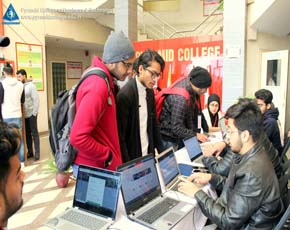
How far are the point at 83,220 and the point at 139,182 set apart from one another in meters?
0.33

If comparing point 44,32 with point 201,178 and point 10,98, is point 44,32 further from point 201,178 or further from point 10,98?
point 201,178

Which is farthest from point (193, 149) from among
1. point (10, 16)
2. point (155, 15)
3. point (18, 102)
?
point (155, 15)

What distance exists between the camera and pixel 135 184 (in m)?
1.53

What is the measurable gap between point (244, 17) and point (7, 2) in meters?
4.60

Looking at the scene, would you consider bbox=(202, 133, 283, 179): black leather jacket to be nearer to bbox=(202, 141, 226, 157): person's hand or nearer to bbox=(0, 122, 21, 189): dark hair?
bbox=(202, 141, 226, 157): person's hand

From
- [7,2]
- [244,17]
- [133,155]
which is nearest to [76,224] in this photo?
[133,155]

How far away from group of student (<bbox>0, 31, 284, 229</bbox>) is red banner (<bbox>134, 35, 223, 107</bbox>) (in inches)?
135

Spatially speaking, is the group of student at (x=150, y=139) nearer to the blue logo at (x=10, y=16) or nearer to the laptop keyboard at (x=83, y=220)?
the laptop keyboard at (x=83, y=220)

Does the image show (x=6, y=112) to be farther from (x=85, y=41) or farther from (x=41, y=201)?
(x=85, y=41)

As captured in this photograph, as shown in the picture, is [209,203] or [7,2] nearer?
[209,203]

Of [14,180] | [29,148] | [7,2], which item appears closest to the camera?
[14,180]

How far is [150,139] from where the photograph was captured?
217cm

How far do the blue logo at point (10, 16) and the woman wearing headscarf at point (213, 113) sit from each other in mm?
4107

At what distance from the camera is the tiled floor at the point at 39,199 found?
2871 millimetres
